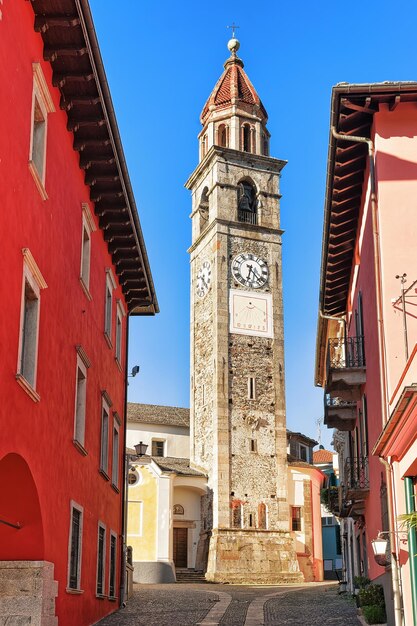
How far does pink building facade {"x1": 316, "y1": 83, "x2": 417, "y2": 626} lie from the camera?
12609 millimetres

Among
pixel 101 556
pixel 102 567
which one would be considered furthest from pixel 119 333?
pixel 102 567

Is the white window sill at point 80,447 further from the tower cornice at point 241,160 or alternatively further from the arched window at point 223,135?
the arched window at point 223,135

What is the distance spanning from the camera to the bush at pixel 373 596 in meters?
15.8

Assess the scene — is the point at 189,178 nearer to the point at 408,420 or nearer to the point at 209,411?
the point at 209,411

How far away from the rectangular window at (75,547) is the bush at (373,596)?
17.3ft

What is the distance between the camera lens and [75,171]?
1457 cm

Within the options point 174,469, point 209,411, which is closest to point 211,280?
point 209,411

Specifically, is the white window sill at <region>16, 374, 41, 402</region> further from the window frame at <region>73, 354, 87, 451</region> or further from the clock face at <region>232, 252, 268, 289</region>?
the clock face at <region>232, 252, 268, 289</region>

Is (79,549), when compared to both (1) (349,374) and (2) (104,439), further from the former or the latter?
(1) (349,374)

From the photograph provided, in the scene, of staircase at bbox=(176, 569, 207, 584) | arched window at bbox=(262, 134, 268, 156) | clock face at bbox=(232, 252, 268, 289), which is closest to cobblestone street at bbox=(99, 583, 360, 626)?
staircase at bbox=(176, 569, 207, 584)

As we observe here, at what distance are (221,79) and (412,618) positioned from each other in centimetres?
4728

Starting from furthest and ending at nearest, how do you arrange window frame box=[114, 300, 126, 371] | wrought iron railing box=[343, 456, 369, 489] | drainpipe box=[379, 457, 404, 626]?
window frame box=[114, 300, 126, 371] → wrought iron railing box=[343, 456, 369, 489] → drainpipe box=[379, 457, 404, 626]

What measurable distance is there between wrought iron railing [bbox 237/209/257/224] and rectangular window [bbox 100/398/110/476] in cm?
3285

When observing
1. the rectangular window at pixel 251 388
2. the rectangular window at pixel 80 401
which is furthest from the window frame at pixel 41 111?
the rectangular window at pixel 251 388
